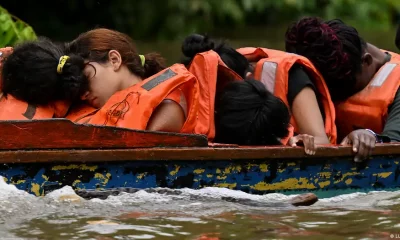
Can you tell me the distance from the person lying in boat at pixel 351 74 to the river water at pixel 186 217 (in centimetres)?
69

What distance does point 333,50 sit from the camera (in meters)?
4.79

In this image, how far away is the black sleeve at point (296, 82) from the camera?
4633 mm

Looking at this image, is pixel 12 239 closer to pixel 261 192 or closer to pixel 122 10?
pixel 261 192

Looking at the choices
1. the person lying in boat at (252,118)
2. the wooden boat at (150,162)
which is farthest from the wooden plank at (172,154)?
the person lying in boat at (252,118)

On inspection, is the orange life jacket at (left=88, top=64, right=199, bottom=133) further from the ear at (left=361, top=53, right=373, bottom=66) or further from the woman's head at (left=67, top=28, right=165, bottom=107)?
the ear at (left=361, top=53, right=373, bottom=66)

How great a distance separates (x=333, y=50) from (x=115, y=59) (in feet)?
3.79

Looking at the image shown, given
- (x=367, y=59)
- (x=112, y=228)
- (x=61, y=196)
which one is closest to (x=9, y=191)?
(x=61, y=196)

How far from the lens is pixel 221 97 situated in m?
4.50

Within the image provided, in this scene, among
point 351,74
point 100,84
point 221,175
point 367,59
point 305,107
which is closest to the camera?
point 221,175

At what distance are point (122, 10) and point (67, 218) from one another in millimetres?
9549

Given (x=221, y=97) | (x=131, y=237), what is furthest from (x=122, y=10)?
(x=131, y=237)

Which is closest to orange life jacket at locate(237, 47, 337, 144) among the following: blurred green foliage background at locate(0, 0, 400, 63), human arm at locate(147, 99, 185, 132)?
human arm at locate(147, 99, 185, 132)

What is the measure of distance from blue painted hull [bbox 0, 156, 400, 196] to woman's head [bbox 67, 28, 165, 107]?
560mm

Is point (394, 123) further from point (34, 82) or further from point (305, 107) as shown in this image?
point (34, 82)
